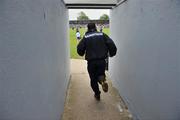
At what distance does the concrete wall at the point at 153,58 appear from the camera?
112 inches

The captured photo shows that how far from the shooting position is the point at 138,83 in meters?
4.70

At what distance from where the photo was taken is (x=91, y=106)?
6.11m

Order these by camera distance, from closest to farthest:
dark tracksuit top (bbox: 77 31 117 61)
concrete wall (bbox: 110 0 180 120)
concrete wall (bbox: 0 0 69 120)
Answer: concrete wall (bbox: 0 0 69 120)
concrete wall (bbox: 110 0 180 120)
dark tracksuit top (bbox: 77 31 117 61)

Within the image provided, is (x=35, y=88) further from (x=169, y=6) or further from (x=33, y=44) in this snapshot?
(x=169, y=6)

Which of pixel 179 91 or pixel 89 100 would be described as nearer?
pixel 179 91

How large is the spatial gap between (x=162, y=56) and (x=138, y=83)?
62.4 inches

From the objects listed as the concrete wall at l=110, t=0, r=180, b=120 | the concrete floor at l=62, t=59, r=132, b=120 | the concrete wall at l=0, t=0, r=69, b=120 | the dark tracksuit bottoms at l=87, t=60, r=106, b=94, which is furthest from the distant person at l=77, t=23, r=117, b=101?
the concrete wall at l=0, t=0, r=69, b=120

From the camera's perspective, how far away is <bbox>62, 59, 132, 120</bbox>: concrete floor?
547 cm

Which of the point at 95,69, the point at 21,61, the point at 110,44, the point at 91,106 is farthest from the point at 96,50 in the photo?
the point at 21,61

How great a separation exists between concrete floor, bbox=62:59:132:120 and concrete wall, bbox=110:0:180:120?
39 cm

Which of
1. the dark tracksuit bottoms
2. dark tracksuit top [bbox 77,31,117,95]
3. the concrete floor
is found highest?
dark tracksuit top [bbox 77,31,117,95]

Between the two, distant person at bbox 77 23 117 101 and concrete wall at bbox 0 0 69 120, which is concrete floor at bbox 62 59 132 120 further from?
concrete wall at bbox 0 0 69 120

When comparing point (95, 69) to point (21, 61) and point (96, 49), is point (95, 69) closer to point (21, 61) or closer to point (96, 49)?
point (96, 49)

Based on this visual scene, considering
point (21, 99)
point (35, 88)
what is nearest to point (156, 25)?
point (35, 88)
